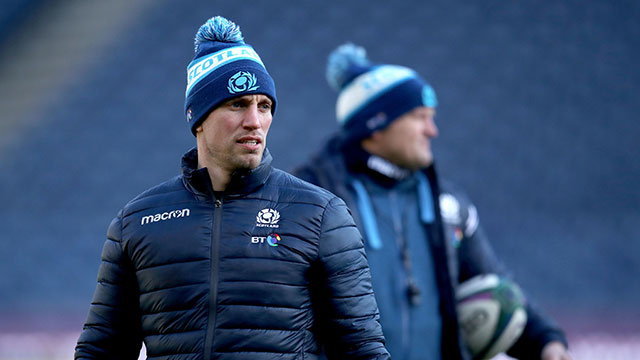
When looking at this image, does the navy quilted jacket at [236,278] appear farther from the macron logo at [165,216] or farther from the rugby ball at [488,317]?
the rugby ball at [488,317]

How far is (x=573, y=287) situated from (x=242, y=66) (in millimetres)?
7572

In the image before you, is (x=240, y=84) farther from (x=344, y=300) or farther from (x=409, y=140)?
(x=409, y=140)

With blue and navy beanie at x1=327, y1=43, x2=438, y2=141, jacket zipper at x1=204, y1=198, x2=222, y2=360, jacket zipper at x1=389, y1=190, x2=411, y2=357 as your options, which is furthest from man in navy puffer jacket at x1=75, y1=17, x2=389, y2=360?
blue and navy beanie at x1=327, y1=43, x2=438, y2=141

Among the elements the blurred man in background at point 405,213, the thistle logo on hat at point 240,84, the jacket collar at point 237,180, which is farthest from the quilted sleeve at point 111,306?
the blurred man in background at point 405,213

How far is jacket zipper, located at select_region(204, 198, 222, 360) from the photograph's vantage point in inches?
79.9

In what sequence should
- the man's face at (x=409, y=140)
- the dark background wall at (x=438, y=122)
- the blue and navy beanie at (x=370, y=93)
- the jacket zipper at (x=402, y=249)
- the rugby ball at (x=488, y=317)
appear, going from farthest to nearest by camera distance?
the dark background wall at (x=438, y=122) < the blue and navy beanie at (x=370, y=93) < the man's face at (x=409, y=140) < the rugby ball at (x=488, y=317) < the jacket zipper at (x=402, y=249)

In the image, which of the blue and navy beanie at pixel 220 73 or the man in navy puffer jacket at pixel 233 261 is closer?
the man in navy puffer jacket at pixel 233 261

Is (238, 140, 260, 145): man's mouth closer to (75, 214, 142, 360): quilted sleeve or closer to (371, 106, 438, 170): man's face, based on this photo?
(75, 214, 142, 360): quilted sleeve

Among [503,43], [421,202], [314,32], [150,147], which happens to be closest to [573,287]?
[503,43]

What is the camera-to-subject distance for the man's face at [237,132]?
7.05ft

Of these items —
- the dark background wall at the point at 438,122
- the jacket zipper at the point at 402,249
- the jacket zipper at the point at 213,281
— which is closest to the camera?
the jacket zipper at the point at 213,281

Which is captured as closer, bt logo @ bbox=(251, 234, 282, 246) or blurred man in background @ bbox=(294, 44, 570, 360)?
bt logo @ bbox=(251, 234, 282, 246)

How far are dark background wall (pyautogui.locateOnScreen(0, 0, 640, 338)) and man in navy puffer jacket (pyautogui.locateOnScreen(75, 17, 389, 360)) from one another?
729 cm

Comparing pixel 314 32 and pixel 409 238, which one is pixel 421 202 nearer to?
pixel 409 238
